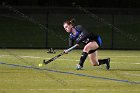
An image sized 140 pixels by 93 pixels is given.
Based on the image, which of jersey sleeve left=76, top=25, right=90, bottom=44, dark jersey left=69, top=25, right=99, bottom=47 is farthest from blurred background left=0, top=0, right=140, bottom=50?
jersey sleeve left=76, top=25, right=90, bottom=44

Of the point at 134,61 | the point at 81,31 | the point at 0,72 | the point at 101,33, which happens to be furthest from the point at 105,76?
the point at 101,33

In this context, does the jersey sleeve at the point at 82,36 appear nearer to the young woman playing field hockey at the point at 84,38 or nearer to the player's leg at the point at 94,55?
the young woman playing field hockey at the point at 84,38

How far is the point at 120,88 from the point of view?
526 inches

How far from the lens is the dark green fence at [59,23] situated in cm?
3734

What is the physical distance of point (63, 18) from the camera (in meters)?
41.2

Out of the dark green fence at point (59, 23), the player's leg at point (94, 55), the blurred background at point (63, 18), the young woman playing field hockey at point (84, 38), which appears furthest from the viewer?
the blurred background at point (63, 18)

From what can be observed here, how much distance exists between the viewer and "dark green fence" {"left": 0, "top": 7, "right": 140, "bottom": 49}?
37344 mm

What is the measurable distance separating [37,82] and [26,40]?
2226 cm

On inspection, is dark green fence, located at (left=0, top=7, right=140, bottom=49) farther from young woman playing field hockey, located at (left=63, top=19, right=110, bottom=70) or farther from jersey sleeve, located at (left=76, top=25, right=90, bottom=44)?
jersey sleeve, located at (left=76, top=25, right=90, bottom=44)

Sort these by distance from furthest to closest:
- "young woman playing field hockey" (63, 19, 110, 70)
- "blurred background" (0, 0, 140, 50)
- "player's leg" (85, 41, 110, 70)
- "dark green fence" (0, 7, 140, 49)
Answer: "blurred background" (0, 0, 140, 50)
"dark green fence" (0, 7, 140, 49)
"player's leg" (85, 41, 110, 70)
"young woman playing field hockey" (63, 19, 110, 70)

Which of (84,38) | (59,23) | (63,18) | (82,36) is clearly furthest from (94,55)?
(59,23)

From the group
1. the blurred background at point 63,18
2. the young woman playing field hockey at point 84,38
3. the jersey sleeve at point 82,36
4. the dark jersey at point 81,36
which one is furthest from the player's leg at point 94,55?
the blurred background at point 63,18

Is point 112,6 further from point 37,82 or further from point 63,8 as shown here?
point 37,82

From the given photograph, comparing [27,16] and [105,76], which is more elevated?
[27,16]
